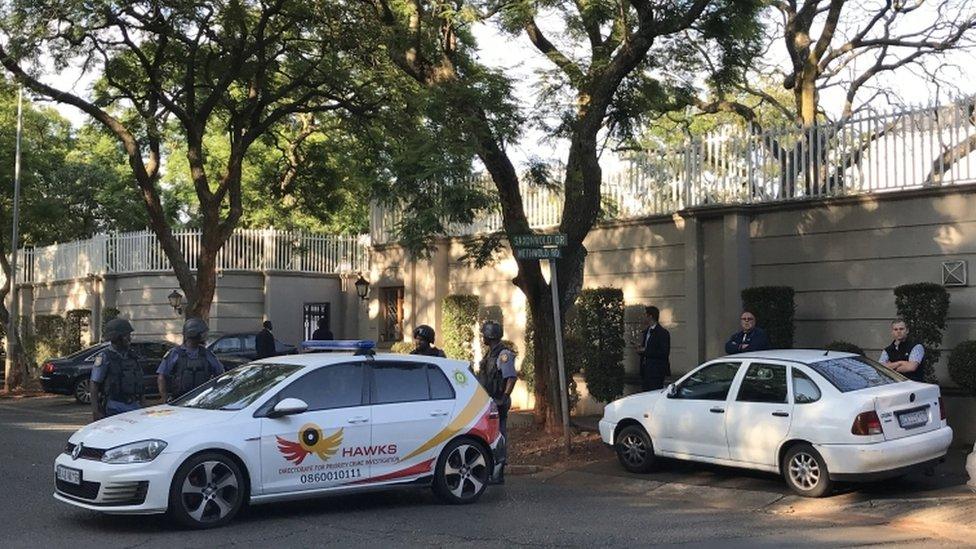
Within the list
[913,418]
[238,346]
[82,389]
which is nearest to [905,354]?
[913,418]

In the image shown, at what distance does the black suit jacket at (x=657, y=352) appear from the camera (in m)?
14.7

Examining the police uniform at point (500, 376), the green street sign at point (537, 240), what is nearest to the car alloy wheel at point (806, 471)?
the police uniform at point (500, 376)

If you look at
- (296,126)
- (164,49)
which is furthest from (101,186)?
(164,49)

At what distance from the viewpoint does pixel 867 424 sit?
9.66 m

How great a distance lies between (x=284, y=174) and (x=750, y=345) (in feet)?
47.1

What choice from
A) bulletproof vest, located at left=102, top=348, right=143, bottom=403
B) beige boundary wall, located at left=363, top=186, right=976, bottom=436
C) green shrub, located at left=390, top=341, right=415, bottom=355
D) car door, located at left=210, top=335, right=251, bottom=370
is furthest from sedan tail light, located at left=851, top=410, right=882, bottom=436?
car door, located at left=210, top=335, right=251, bottom=370

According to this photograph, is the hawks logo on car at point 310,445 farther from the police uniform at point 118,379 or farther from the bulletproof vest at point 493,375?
the bulletproof vest at point 493,375

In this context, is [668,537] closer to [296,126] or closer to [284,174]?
[284,174]

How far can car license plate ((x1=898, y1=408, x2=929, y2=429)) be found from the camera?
390 inches

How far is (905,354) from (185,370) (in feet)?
26.1

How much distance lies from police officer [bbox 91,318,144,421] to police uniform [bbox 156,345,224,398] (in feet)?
1.01

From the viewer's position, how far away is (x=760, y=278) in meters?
15.5

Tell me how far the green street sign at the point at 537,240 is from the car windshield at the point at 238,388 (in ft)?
13.4

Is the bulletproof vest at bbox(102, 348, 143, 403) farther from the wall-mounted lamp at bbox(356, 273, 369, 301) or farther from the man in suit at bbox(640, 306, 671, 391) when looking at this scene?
→ the wall-mounted lamp at bbox(356, 273, 369, 301)
